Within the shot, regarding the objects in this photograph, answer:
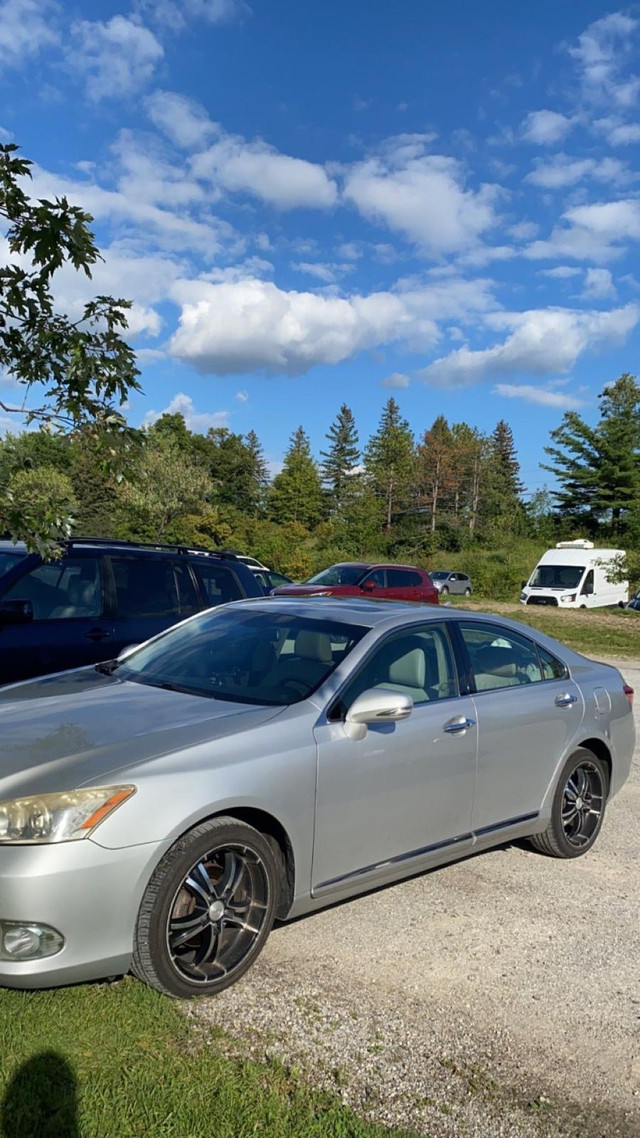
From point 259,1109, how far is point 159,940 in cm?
71

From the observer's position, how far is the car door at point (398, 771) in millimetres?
3836

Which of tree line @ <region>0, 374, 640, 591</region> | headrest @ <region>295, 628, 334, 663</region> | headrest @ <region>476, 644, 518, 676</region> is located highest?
tree line @ <region>0, 374, 640, 591</region>

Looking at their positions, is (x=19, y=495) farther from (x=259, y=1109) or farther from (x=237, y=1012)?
(x=259, y=1109)

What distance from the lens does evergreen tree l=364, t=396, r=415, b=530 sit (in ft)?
248

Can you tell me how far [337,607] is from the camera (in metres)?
4.96

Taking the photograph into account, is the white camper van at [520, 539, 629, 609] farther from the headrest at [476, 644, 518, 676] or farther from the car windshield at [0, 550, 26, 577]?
the headrest at [476, 644, 518, 676]

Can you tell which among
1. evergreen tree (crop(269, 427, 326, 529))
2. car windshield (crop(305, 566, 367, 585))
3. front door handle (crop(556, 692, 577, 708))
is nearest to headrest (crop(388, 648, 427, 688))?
front door handle (crop(556, 692, 577, 708))

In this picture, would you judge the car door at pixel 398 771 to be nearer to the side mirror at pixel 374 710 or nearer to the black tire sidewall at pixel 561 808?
the side mirror at pixel 374 710

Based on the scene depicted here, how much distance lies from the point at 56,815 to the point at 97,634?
13.3ft

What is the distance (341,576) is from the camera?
21000 millimetres

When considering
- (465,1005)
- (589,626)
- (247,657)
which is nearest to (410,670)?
(247,657)

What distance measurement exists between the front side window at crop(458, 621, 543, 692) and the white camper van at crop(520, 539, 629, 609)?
2614cm

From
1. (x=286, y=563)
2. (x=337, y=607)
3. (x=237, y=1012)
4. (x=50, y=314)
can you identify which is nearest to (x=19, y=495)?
(x=50, y=314)

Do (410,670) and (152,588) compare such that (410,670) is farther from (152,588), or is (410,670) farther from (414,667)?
(152,588)
